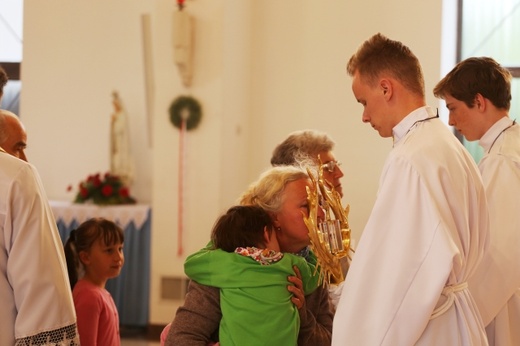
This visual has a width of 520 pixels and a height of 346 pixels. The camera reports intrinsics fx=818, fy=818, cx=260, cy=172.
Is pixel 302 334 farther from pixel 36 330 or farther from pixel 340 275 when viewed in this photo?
pixel 36 330

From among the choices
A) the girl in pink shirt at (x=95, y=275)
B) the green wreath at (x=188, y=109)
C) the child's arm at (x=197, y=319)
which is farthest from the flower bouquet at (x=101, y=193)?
the child's arm at (x=197, y=319)

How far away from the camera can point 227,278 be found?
2.70 meters

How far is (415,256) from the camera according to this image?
2531 mm

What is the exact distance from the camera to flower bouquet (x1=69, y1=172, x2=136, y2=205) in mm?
9172

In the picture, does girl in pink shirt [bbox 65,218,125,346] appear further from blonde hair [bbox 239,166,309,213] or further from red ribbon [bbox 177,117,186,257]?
red ribbon [bbox 177,117,186,257]

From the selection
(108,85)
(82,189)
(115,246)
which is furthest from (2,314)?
(108,85)

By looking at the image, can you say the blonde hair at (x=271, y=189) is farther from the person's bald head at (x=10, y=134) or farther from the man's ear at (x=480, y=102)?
the person's bald head at (x=10, y=134)

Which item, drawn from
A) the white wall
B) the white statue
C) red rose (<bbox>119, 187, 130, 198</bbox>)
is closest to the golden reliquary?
the white wall

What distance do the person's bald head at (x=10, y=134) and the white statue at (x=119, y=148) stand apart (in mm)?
6196

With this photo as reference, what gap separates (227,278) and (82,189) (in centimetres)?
679

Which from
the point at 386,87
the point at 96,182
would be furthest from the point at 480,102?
the point at 96,182

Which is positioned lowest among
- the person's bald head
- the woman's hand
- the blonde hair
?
the woman's hand

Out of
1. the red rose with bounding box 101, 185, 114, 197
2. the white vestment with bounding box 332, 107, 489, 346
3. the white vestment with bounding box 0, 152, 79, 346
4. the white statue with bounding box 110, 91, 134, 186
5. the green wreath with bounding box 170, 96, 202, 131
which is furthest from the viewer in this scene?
the white statue with bounding box 110, 91, 134, 186

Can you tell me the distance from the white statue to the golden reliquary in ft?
23.3
